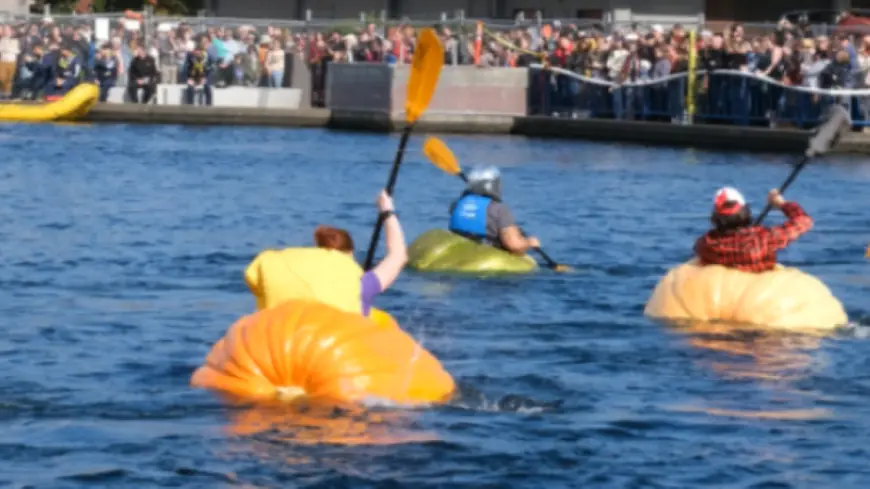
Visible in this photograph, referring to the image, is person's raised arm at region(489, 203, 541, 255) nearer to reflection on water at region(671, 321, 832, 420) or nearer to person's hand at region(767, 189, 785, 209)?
reflection on water at region(671, 321, 832, 420)

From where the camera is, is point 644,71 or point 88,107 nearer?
point 644,71

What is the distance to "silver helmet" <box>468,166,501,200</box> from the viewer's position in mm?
18016

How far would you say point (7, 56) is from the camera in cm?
4325

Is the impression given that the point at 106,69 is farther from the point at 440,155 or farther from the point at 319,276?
the point at 319,276

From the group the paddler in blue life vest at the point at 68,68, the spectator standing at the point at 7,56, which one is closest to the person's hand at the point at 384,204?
the paddler in blue life vest at the point at 68,68

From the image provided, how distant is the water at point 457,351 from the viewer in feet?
33.4

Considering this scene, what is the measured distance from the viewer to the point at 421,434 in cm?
1069

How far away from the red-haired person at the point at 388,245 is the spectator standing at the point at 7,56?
106 feet

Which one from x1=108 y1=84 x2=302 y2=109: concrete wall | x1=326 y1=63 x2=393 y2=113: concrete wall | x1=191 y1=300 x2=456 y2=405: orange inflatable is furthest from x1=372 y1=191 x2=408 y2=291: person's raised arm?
x1=108 y1=84 x2=302 y2=109: concrete wall

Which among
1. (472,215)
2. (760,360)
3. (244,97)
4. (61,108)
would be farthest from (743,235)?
(244,97)

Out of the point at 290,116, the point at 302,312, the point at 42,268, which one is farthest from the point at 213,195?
the point at 302,312

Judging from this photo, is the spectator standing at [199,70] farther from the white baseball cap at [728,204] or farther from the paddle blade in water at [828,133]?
the white baseball cap at [728,204]

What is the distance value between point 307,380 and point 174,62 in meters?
31.8

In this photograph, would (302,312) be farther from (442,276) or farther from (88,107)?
(88,107)
